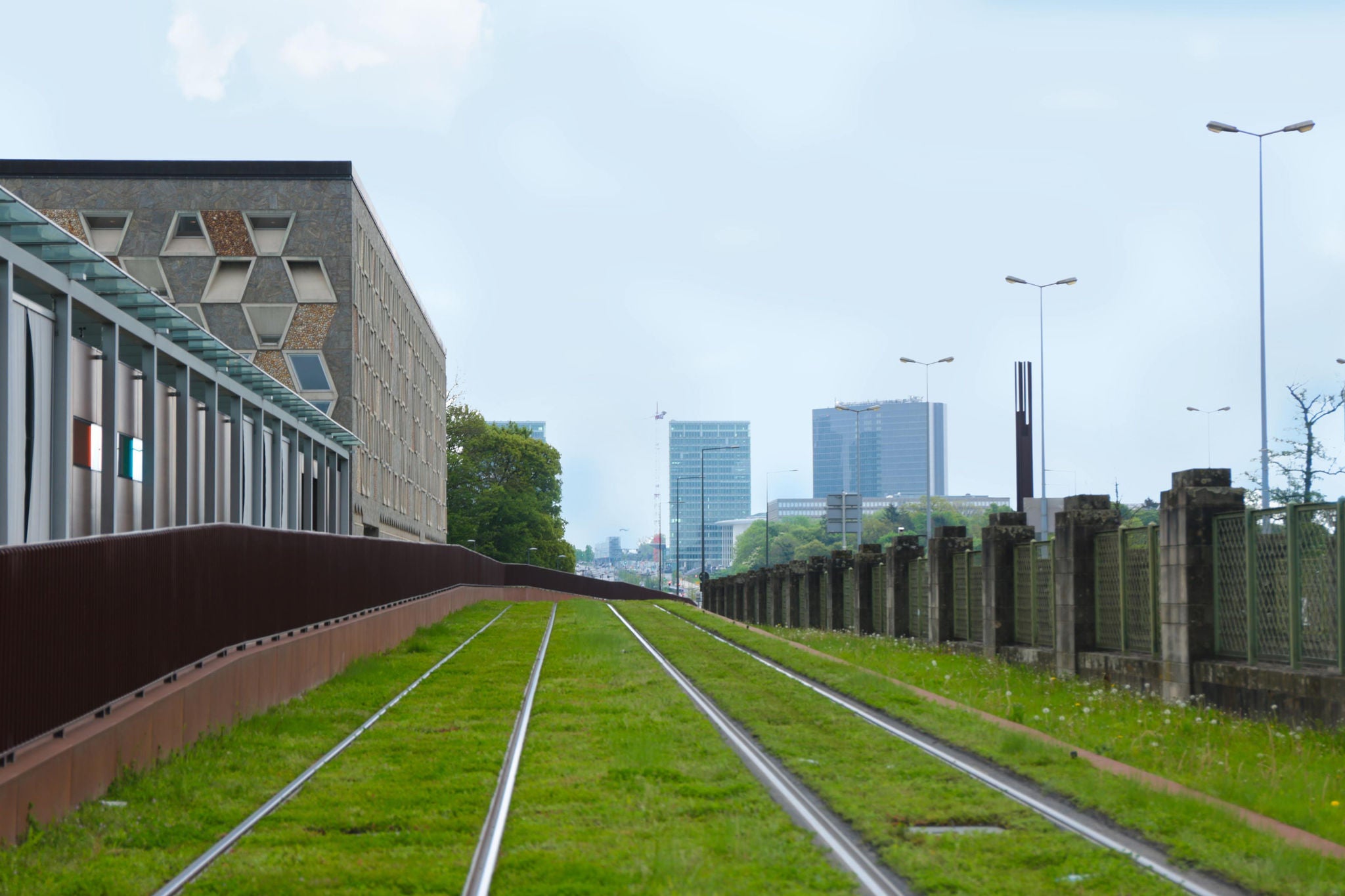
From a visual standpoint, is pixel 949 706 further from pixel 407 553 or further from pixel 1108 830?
pixel 407 553

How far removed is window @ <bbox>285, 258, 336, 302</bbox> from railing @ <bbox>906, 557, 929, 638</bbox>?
3216cm

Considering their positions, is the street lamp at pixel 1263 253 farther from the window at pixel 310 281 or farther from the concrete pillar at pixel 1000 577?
the window at pixel 310 281

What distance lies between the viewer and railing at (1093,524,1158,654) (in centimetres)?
1789

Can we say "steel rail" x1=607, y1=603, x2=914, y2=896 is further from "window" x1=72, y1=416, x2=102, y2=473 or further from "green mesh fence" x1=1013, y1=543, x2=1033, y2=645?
"window" x1=72, y1=416, x2=102, y2=473

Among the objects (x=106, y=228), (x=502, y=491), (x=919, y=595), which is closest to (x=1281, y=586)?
(x=919, y=595)

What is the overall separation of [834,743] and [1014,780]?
2.29m

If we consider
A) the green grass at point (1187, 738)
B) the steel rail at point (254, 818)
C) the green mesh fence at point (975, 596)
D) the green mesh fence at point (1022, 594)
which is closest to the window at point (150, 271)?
the green mesh fence at point (975, 596)

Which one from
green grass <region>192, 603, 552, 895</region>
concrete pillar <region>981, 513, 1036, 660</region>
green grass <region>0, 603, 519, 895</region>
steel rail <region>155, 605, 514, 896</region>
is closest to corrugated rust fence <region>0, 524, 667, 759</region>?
green grass <region>0, 603, 519, 895</region>

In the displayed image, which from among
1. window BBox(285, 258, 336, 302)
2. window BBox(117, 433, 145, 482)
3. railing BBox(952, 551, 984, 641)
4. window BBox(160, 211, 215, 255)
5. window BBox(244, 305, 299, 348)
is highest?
window BBox(160, 211, 215, 255)

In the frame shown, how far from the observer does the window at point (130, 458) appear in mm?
21938

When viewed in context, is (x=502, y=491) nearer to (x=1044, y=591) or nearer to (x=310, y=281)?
(x=310, y=281)

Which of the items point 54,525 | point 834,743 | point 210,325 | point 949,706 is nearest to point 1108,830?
point 834,743

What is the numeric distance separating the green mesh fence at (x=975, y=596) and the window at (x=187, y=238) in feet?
131

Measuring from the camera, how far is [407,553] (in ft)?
112
